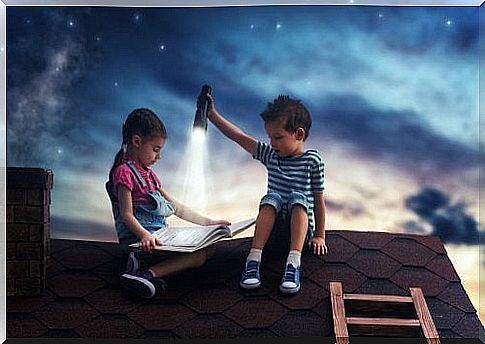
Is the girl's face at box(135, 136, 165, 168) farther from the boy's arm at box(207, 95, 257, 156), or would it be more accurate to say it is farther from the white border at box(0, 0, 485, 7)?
the white border at box(0, 0, 485, 7)

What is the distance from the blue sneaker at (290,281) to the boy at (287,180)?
0.07 metres

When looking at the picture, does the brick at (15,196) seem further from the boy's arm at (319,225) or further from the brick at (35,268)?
the boy's arm at (319,225)

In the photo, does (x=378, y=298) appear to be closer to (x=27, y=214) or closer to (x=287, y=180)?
(x=287, y=180)

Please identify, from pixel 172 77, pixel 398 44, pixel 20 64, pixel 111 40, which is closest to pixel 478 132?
pixel 398 44

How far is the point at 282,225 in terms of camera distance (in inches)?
171

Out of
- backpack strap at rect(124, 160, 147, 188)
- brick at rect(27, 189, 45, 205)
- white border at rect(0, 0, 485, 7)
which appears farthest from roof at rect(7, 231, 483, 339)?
white border at rect(0, 0, 485, 7)

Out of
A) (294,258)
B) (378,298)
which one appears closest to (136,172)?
(294,258)

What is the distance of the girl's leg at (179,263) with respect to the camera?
430 centimetres

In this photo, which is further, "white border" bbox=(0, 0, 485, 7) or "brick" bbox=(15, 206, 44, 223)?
"white border" bbox=(0, 0, 485, 7)

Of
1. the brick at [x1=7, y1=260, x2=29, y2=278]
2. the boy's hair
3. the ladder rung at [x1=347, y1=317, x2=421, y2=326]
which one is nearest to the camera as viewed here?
the ladder rung at [x1=347, y1=317, x2=421, y2=326]

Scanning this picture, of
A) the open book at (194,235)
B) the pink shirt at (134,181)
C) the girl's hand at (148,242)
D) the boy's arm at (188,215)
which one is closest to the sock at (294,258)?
the open book at (194,235)

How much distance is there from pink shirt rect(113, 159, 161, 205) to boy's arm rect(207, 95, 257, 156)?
426 mm

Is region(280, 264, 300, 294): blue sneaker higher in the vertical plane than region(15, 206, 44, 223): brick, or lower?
lower

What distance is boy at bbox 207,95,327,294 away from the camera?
4.34m
